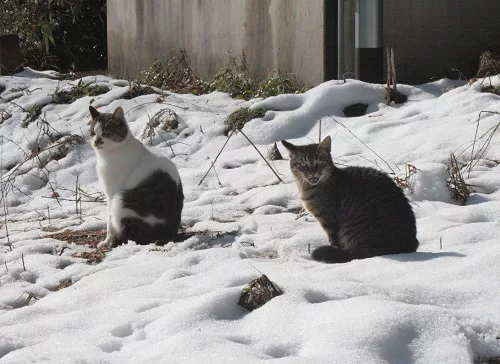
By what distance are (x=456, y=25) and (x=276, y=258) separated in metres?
4.79

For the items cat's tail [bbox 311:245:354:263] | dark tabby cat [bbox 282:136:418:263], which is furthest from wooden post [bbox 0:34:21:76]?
cat's tail [bbox 311:245:354:263]

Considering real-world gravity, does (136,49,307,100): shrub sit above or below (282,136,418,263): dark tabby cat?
above

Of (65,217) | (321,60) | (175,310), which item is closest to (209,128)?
(321,60)

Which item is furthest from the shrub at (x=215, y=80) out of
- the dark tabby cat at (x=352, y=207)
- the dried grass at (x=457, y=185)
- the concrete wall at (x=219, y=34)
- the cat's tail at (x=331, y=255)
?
the cat's tail at (x=331, y=255)

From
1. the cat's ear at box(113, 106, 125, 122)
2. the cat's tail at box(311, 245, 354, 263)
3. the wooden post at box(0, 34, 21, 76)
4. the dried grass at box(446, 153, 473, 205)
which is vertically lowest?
the cat's tail at box(311, 245, 354, 263)

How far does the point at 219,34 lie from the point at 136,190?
17.3 feet

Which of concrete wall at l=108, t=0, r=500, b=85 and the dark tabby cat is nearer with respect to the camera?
the dark tabby cat

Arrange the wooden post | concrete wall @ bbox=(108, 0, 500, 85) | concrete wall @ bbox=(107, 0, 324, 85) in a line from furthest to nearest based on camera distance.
Answer: the wooden post → concrete wall @ bbox=(107, 0, 324, 85) → concrete wall @ bbox=(108, 0, 500, 85)

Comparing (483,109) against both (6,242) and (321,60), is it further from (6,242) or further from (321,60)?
(6,242)

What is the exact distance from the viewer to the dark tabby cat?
4832 millimetres

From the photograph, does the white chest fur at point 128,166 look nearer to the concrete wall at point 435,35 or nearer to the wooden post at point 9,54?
the concrete wall at point 435,35

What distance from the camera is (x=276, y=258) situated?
16.8 ft

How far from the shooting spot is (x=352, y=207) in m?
5.12

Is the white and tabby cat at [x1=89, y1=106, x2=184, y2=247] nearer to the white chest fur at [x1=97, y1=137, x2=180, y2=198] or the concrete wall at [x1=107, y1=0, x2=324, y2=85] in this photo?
the white chest fur at [x1=97, y1=137, x2=180, y2=198]
